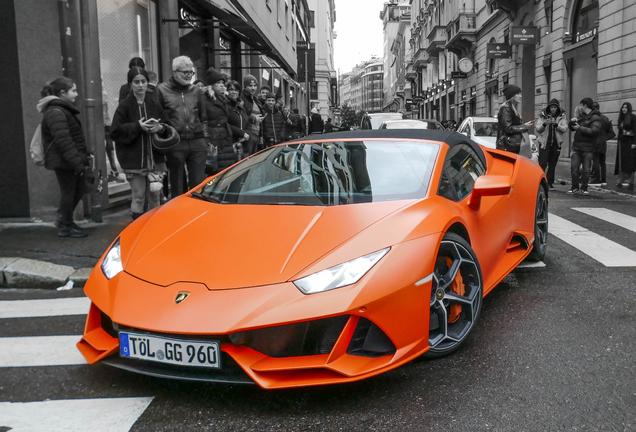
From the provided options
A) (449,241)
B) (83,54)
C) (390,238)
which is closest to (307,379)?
(390,238)

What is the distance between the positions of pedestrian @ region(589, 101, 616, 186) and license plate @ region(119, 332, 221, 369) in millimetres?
10741

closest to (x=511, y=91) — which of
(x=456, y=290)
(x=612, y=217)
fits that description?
(x=612, y=217)

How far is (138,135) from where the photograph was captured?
261 inches

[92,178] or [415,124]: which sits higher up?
[415,124]

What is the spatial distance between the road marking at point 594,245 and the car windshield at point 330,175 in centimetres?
262

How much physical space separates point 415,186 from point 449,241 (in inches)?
17.6

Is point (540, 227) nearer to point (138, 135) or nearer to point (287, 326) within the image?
point (287, 326)

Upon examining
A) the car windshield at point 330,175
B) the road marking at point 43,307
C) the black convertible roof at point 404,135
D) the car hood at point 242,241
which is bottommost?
the road marking at point 43,307

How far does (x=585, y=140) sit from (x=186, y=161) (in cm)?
721

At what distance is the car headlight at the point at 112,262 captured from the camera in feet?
10.3

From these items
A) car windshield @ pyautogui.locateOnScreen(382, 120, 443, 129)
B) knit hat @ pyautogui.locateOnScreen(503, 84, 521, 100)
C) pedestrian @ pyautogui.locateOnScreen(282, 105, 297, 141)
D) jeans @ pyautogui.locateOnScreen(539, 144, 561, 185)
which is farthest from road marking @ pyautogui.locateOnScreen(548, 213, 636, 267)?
pedestrian @ pyautogui.locateOnScreen(282, 105, 297, 141)

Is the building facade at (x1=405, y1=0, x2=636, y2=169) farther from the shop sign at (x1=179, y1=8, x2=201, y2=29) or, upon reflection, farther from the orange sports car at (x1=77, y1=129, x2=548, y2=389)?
the orange sports car at (x1=77, y1=129, x2=548, y2=389)

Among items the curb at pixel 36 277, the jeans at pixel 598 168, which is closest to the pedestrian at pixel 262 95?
the jeans at pixel 598 168

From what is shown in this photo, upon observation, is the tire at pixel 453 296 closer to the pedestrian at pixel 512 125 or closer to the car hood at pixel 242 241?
the car hood at pixel 242 241
